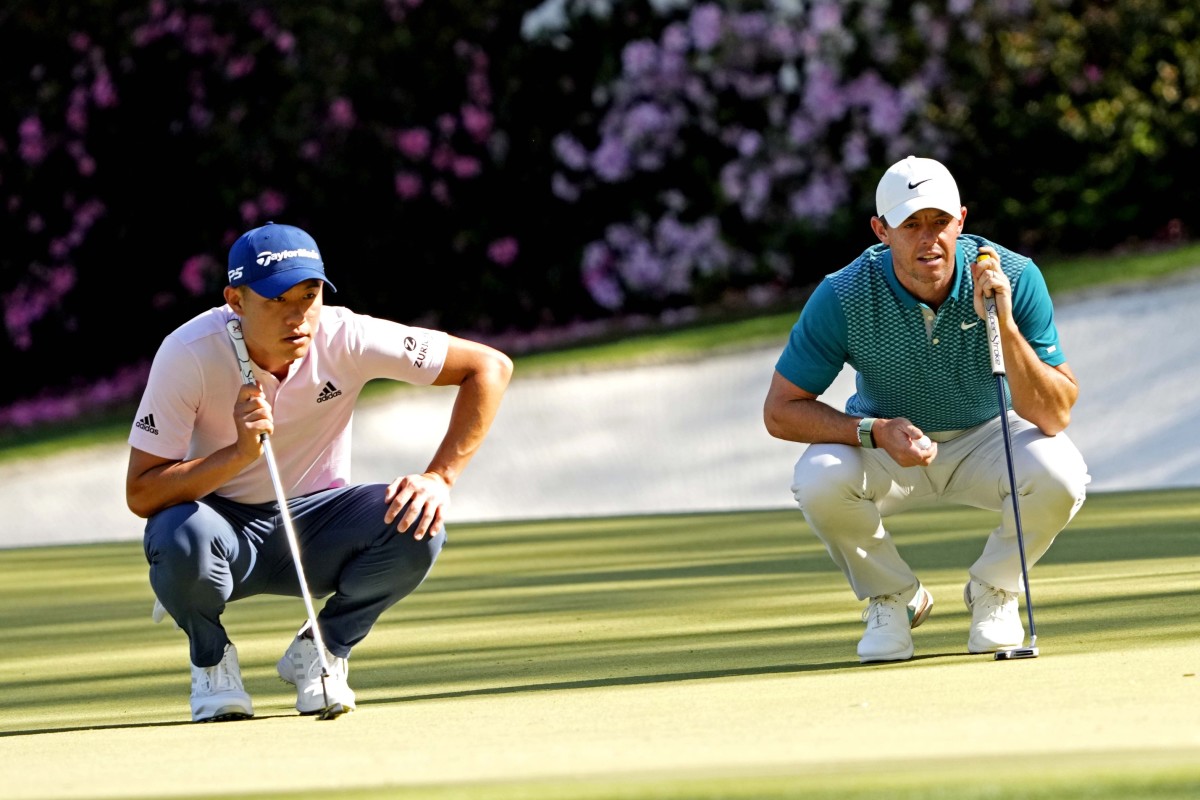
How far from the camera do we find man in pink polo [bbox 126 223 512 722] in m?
4.44

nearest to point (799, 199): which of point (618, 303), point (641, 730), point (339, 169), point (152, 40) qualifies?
point (618, 303)

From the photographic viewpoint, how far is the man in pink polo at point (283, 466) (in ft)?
14.6

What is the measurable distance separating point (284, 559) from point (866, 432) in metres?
1.25

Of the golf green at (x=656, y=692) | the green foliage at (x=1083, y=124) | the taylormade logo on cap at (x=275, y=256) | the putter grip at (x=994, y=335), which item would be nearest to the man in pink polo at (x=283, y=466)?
the taylormade logo on cap at (x=275, y=256)

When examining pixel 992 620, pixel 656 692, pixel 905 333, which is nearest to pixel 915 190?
pixel 905 333

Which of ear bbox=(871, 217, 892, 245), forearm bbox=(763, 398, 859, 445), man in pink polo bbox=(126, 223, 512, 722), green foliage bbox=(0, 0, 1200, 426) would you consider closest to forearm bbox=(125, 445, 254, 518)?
man in pink polo bbox=(126, 223, 512, 722)

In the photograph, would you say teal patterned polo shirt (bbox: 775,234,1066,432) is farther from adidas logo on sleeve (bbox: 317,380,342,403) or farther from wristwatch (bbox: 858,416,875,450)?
adidas logo on sleeve (bbox: 317,380,342,403)

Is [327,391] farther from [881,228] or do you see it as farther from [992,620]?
[992,620]

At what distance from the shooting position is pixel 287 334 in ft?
14.6

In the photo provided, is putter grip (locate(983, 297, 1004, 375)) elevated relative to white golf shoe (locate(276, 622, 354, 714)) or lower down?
elevated

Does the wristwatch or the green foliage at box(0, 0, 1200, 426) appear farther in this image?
the green foliage at box(0, 0, 1200, 426)

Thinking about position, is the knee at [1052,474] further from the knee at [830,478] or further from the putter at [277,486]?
the putter at [277,486]

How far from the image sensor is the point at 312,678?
451 centimetres

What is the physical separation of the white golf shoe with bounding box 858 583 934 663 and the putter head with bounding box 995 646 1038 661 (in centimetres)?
23
